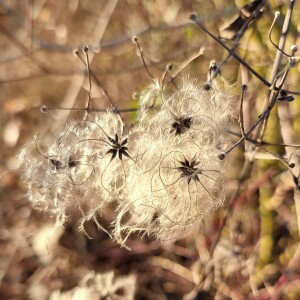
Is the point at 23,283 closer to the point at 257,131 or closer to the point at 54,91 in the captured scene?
the point at 54,91

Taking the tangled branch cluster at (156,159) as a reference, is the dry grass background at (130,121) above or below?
above

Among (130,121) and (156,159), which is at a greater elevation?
(130,121)

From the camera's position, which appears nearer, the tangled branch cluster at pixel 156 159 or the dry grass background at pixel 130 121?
the tangled branch cluster at pixel 156 159

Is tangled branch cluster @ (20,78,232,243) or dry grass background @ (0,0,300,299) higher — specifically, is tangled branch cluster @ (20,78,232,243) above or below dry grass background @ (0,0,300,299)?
below

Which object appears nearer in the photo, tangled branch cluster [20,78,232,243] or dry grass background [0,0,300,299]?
tangled branch cluster [20,78,232,243]

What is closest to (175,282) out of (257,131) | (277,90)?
(257,131)
